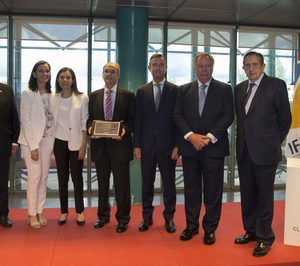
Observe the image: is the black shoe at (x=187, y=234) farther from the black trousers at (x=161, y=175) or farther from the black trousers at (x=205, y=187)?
the black trousers at (x=161, y=175)

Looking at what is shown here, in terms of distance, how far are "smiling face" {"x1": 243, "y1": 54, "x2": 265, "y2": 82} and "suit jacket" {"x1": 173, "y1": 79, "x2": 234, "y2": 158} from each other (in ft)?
0.87

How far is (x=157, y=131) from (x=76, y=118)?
0.83m

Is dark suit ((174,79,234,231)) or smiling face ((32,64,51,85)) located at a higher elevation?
smiling face ((32,64,51,85))

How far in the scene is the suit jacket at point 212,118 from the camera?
351cm

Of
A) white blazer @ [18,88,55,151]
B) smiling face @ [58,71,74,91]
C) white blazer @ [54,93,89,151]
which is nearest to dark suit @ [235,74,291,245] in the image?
white blazer @ [54,93,89,151]

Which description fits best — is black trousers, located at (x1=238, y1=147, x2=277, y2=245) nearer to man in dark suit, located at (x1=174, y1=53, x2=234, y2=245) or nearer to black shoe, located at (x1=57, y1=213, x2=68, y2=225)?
man in dark suit, located at (x1=174, y1=53, x2=234, y2=245)

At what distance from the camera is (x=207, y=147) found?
3.53 metres

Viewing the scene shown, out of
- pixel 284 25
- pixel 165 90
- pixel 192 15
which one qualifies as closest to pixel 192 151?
pixel 165 90

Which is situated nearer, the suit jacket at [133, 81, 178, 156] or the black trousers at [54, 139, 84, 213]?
the suit jacket at [133, 81, 178, 156]

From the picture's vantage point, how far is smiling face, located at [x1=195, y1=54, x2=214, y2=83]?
354cm

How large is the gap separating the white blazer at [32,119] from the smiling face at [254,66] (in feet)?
6.52

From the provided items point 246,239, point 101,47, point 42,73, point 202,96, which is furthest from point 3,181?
point 101,47

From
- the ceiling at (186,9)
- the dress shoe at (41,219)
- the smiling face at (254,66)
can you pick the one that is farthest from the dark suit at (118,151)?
the ceiling at (186,9)

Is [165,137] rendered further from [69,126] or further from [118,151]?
[69,126]
